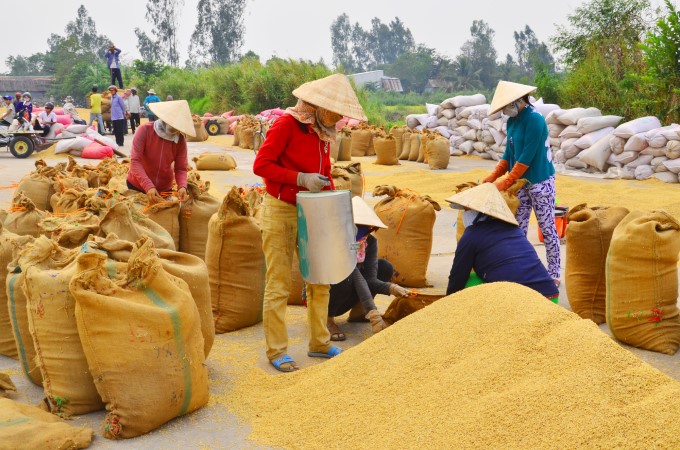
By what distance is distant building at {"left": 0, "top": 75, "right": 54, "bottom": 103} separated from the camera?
4991 cm

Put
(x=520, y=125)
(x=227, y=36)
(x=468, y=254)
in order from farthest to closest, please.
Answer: (x=227, y=36)
(x=520, y=125)
(x=468, y=254)

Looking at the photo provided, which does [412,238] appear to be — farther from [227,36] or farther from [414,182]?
[227,36]

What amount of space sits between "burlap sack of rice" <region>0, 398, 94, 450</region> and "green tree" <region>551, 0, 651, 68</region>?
15165 mm

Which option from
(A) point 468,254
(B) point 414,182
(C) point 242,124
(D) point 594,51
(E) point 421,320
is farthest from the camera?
(C) point 242,124

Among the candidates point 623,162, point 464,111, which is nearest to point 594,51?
point 464,111

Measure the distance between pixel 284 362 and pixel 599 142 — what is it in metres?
9.19

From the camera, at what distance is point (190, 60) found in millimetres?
66688

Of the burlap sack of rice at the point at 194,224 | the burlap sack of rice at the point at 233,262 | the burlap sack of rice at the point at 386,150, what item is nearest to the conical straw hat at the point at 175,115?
the burlap sack of rice at the point at 194,224

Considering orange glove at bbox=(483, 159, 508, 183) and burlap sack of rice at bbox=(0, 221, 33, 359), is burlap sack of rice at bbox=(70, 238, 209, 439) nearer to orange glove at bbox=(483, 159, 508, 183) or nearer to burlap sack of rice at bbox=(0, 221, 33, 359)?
burlap sack of rice at bbox=(0, 221, 33, 359)

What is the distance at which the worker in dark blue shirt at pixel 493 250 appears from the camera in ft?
12.5

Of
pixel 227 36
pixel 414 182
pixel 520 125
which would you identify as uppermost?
pixel 227 36

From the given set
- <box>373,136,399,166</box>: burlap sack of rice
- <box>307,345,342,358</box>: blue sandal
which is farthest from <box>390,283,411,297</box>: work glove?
<box>373,136,399,166</box>: burlap sack of rice

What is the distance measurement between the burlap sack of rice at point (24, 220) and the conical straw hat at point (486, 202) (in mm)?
2545

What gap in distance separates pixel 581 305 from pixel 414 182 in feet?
22.6
